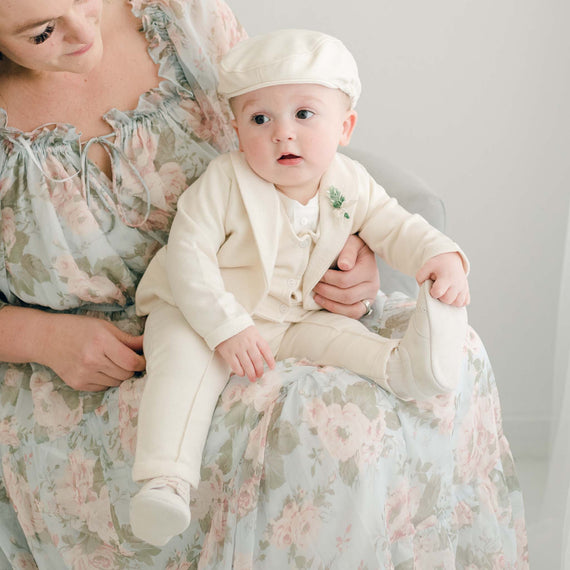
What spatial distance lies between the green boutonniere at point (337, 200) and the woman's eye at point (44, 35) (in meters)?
0.52

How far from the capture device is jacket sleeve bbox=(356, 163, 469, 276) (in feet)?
4.12

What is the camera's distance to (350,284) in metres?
1.34

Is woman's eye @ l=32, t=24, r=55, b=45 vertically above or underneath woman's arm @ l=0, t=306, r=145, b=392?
above

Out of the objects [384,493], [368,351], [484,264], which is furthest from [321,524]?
[484,264]

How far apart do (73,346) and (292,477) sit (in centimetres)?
47

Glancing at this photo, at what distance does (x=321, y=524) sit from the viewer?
1.11 metres

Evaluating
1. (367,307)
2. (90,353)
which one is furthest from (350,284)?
(90,353)

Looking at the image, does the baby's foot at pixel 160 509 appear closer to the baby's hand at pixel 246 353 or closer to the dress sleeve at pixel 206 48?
the baby's hand at pixel 246 353

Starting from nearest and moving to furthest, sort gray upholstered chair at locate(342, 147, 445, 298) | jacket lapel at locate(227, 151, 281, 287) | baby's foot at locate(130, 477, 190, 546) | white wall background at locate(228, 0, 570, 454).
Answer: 1. baby's foot at locate(130, 477, 190, 546)
2. jacket lapel at locate(227, 151, 281, 287)
3. gray upholstered chair at locate(342, 147, 445, 298)
4. white wall background at locate(228, 0, 570, 454)

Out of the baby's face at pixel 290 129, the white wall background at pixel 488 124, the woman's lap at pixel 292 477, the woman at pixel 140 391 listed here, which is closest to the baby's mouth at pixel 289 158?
the baby's face at pixel 290 129

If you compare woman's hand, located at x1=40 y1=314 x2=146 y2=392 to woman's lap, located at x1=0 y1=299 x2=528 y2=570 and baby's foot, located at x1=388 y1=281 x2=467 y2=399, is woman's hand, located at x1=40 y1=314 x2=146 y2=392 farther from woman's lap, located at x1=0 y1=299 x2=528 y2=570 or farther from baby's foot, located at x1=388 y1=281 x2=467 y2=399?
baby's foot, located at x1=388 y1=281 x2=467 y2=399

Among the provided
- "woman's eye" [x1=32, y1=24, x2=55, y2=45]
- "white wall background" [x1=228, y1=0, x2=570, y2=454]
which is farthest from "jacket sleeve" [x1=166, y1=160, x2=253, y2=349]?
"white wall background" [x1=228, y1=0, x2=570, y2=454]

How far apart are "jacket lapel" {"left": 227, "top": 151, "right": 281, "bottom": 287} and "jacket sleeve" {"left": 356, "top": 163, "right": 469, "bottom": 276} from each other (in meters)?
0.17

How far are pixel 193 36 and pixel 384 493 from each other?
898mm
